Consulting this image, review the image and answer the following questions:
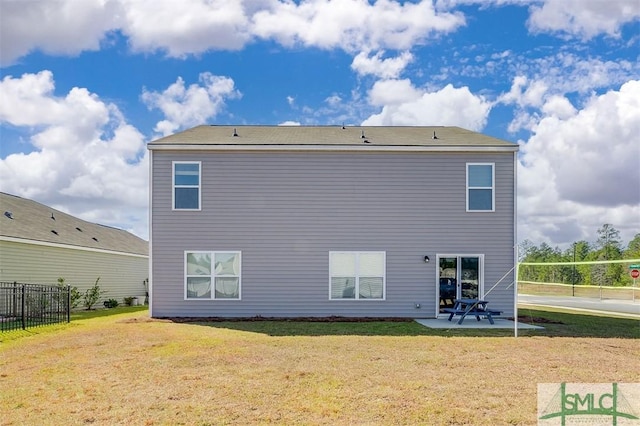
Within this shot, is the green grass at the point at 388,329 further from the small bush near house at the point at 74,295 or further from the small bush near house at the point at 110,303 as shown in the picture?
the small bush near house at the point at 110,303

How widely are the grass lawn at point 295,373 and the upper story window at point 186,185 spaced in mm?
3937

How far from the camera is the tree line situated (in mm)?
36562

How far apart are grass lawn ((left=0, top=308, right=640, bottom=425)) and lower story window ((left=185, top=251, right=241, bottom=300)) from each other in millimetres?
2526

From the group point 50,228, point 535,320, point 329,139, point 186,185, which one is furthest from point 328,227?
point 50,228

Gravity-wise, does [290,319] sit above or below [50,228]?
below

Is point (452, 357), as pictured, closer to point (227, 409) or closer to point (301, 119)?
point (227, 409)

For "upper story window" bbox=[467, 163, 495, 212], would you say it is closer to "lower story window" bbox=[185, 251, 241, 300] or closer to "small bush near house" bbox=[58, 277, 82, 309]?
"lower story window" bbox=[185, 251, 241, 300]

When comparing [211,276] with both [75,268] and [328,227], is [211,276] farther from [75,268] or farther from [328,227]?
[75,268]

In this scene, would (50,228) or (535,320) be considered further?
(50,228)

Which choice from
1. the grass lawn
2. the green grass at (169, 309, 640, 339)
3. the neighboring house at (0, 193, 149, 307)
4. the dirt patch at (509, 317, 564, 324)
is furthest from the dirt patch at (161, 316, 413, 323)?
the neighboring house at (0, 193, 149, 307)

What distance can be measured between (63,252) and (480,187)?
15.9 metres

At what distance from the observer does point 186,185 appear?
14.4 m

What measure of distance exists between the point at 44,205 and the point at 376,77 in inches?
698

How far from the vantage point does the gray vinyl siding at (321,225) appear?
14281 mm
